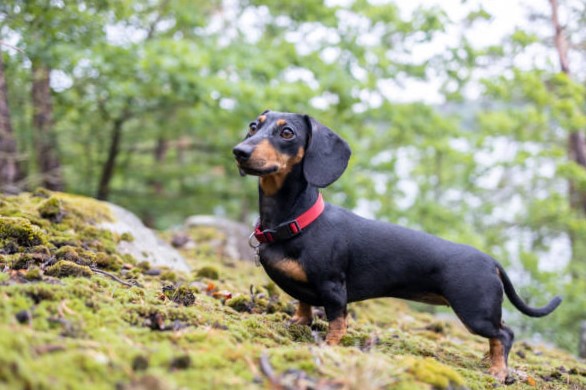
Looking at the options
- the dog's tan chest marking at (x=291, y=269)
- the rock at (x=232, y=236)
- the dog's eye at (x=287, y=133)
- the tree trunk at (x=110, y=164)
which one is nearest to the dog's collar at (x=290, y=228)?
the dog's tan chest marking at (x=291, y=269)

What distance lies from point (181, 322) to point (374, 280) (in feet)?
4.70

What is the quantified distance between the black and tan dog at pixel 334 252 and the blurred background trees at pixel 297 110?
12.7 ft

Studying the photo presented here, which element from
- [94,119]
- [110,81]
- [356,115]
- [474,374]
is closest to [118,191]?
[94,119]

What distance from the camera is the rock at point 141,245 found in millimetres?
4559

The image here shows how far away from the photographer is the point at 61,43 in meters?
6.88

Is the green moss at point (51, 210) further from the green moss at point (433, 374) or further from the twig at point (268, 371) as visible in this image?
the green moss at point (433, 374)

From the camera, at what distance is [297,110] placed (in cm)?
873

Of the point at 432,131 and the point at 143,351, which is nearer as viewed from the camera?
the point at 143,351

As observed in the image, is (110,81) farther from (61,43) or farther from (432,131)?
(432,131)

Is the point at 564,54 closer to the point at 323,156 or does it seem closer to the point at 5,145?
the point at 323,156

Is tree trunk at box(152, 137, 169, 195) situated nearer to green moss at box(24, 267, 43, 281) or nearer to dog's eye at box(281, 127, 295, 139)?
dog's eye at box(281, 127, 295, 139)

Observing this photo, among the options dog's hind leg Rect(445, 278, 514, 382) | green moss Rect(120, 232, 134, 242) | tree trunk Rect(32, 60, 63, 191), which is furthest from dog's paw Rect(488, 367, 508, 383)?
tree trunk Rect(32, 60, 63, 191)

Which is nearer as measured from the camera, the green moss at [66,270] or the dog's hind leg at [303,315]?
the green moss at [66,270]

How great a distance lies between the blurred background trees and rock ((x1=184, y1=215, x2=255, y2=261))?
1.81m
